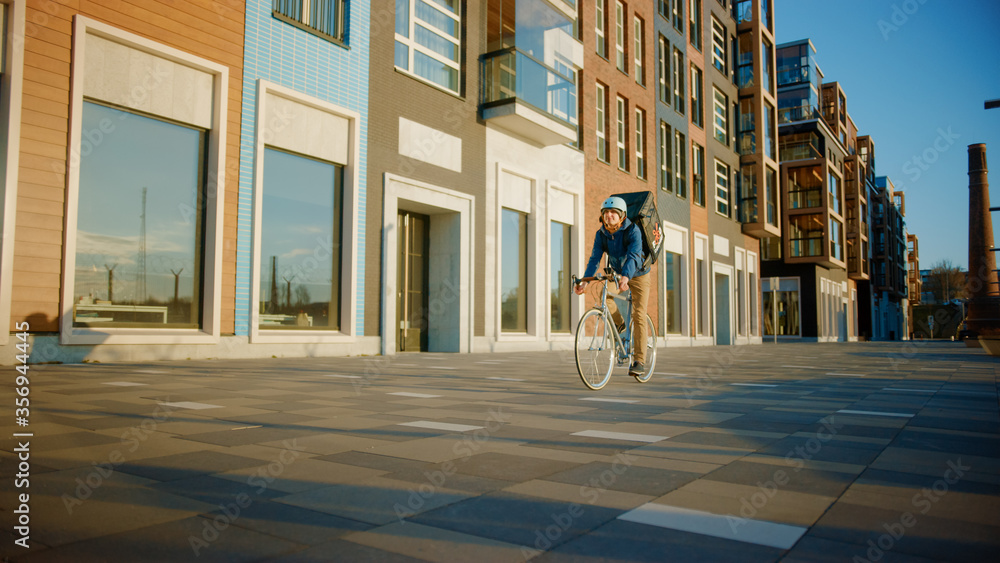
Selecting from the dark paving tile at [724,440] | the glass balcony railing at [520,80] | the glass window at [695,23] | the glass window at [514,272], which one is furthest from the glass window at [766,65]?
the dark paving tile at [724,440]

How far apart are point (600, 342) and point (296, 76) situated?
27.3 ft

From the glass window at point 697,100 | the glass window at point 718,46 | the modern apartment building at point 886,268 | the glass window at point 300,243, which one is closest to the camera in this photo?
the glass window at point 300,243

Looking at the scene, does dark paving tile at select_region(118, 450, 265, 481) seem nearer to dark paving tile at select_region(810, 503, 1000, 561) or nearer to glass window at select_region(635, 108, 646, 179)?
dark paving tile at select_region(810, 503, 1000, 561)

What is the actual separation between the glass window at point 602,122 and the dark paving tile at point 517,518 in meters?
20.6

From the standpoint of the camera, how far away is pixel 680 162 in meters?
28.3

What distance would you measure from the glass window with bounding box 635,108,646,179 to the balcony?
23.3ft

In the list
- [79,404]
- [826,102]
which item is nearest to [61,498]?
[79,404]

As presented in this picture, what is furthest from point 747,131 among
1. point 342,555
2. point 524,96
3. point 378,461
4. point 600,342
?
point 342,555

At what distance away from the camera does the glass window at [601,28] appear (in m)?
22.5

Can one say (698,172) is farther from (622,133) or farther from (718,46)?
(718,46)

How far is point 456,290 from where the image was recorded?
15.6 metres

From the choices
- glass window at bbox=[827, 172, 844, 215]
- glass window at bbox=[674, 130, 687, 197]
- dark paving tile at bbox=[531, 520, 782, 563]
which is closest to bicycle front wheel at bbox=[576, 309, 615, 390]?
dark paving tile at bbox=[531, 520, 782, 563]

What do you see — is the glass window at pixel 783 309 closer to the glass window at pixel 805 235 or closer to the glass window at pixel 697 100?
the glass window at pixel 805 235

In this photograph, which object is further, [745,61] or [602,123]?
[745,61]
